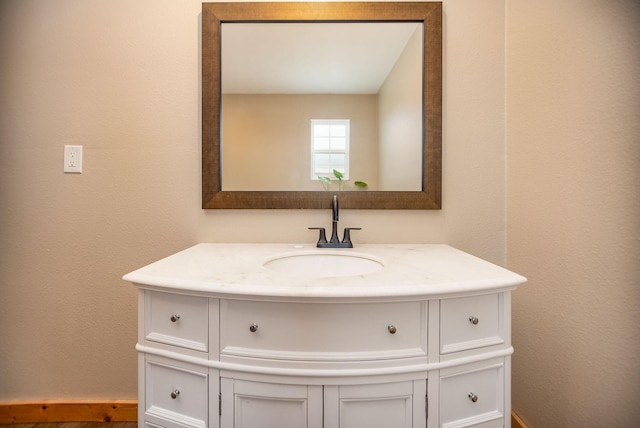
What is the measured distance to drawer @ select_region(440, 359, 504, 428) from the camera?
73 cm

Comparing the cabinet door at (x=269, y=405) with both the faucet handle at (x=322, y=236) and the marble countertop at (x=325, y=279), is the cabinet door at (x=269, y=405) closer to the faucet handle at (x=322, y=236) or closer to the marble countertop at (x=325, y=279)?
the marble countertop at (x=325, y=279)

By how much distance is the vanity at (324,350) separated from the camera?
69cm

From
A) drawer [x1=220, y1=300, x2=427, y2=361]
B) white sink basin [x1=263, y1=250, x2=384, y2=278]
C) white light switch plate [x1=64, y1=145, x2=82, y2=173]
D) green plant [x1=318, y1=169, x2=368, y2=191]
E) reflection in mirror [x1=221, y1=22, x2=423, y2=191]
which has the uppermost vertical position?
reflection in mirror [x1=221, y1=22, x2=423, y2=191]

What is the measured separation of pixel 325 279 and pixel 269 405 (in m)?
0.31

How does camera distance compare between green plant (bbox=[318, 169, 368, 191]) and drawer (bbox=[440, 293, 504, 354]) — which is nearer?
drawer (bbox=[440, 293, 504, 354])

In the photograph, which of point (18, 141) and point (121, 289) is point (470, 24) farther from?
point (18, 141)

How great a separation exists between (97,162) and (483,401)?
1586mm

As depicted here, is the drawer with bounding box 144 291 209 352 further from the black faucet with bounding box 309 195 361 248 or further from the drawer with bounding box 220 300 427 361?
the black faucet with bounding box 309 195 361 248

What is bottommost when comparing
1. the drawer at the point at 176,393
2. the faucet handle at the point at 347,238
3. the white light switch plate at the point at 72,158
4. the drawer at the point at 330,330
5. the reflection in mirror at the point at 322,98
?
the drawer at the point at 176,393

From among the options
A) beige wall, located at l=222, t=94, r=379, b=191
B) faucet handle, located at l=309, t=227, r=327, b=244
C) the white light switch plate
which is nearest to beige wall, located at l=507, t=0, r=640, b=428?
beige wall, located at l=222, t=94, r=379, b=191

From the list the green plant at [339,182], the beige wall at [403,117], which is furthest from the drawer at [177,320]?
the beige wall at [403,117]

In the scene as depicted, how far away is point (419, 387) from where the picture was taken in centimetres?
70

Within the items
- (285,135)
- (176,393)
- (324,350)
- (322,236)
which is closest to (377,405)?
(324,350)

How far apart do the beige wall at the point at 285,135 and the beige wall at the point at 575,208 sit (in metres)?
0.58
